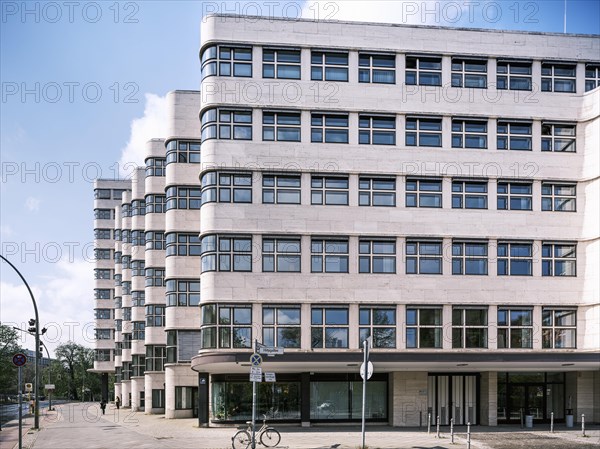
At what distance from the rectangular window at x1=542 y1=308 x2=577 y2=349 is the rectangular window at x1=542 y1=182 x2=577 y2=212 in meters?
4.76

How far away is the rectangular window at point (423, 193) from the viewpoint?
3400 cm

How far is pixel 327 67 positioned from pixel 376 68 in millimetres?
2297

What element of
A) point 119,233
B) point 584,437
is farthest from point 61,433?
point 119,233

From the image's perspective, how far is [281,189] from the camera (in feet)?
110

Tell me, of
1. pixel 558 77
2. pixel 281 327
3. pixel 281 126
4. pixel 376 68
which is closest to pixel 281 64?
pixel 281 126

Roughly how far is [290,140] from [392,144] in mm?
4704

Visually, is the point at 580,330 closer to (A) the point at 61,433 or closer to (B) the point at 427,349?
(B) the point at 427,349

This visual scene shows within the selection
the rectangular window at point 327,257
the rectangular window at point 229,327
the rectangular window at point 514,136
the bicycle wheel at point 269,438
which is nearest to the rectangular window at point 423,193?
the rectangular window at point 514,136

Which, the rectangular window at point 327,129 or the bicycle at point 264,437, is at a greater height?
the rectangular window at point 327,129

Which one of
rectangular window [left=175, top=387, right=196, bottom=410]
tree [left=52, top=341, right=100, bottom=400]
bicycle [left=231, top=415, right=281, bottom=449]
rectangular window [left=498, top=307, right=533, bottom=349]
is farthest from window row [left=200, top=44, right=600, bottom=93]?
tree [left=52, top=341, right=100, bottom=400]

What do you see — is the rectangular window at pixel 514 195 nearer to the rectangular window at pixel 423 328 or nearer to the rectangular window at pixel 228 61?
the rectangular window at pixel 423 328

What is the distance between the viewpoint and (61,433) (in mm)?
35156

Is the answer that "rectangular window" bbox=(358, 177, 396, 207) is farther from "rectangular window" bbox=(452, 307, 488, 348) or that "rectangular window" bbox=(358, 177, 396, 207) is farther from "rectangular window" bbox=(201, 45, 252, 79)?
"rectangular window" bbox=(201, 45, 252, 79)

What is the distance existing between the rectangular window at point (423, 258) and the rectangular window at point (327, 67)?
8.33 metres
